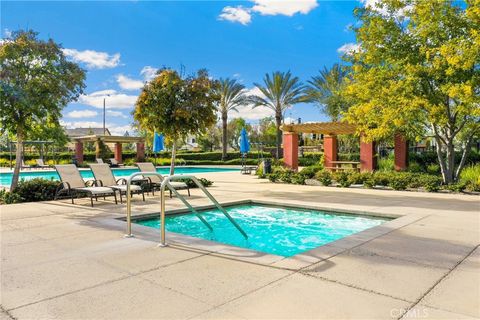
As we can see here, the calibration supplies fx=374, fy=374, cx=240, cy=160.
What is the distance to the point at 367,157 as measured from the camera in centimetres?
1814

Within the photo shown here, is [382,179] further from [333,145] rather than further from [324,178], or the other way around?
[333,145]

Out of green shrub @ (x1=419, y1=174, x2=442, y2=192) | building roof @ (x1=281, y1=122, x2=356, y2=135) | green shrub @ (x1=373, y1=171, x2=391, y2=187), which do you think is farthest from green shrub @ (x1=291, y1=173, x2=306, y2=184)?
green shrub @ (x1=419, y1=174, x2=442, y2=192)

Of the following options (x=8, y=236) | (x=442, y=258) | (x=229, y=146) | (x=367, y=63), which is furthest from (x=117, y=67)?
(x=229, y=146)

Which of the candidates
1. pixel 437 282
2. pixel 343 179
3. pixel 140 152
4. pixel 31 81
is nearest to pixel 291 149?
pixel 343 179

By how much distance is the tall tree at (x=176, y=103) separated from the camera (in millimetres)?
13086

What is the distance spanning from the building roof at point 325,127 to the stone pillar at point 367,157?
1104 mm

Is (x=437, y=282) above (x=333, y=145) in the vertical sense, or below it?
below

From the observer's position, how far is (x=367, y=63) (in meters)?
13.4

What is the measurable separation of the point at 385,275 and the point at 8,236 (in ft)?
19.3

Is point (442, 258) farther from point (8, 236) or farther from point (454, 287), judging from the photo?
point (8, 236)

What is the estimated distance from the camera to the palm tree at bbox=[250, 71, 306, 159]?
33875 millimetres

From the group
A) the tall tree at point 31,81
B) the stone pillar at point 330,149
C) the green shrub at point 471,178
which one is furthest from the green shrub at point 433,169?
the tall tree at point 31,81

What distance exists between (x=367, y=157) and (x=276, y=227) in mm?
11363

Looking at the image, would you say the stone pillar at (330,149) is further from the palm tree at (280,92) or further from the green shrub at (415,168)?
the palm tree at (280,92)
